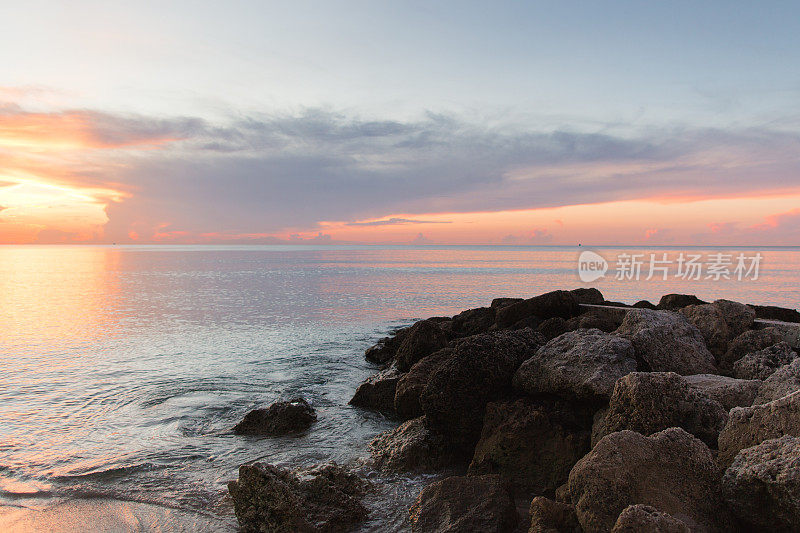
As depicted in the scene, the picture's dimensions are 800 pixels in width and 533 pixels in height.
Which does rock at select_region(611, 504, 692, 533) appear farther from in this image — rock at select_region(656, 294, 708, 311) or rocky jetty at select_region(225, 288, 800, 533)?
rock at select_region(656, 294, 708, 311)

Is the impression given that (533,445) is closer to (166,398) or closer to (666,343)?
(666,343)

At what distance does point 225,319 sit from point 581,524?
65.4 ft

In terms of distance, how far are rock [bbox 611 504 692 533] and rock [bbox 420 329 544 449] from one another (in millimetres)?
3455

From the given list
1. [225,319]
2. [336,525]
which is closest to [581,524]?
[336,525]

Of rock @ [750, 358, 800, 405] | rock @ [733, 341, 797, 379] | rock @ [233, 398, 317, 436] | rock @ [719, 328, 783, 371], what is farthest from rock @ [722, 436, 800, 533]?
rock @ [233, 398, 317, 436]

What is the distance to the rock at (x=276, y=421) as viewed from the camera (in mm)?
8219

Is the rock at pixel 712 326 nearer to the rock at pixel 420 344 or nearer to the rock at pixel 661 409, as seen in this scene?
the rock at pixel 661 409

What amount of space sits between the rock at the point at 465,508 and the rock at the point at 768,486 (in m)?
1.87

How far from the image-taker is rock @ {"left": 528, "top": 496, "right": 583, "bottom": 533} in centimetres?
404

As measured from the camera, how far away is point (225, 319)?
2173 cm

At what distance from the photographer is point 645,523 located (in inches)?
129

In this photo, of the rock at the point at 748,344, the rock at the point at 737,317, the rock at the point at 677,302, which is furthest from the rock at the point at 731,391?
the rock at the point at 677,302

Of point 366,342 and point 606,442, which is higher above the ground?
point 606,442

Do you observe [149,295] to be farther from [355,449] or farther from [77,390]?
[355,449]
